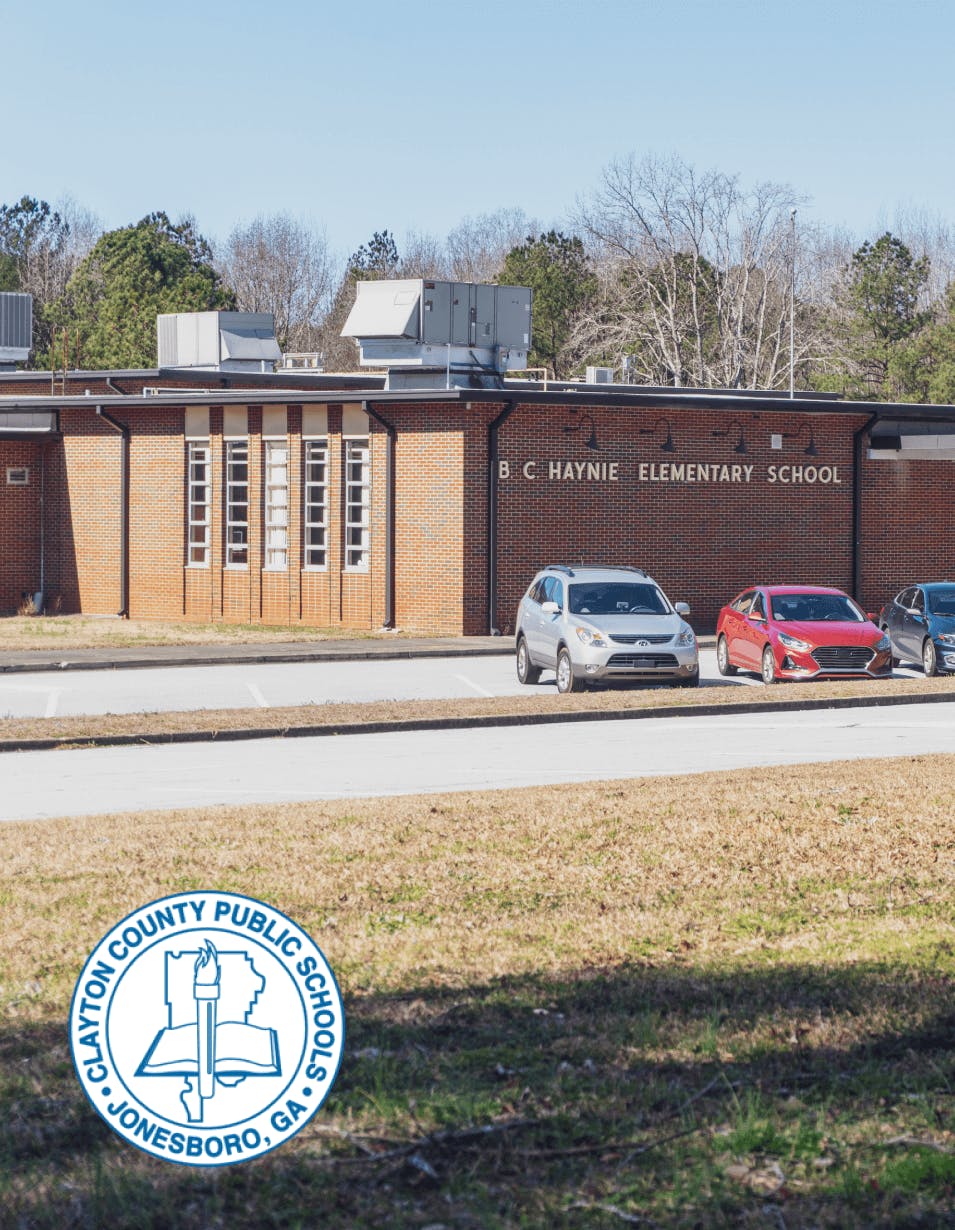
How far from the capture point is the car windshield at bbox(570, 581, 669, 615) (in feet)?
83.6

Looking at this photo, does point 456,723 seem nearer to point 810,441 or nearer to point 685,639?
point 685,639

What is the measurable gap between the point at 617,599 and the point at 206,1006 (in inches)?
837

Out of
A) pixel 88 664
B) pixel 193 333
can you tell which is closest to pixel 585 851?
pixel 88 664

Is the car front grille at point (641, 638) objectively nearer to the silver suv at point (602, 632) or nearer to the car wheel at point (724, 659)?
the silver suv at point (602, 632)

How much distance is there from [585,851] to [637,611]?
15.3 m

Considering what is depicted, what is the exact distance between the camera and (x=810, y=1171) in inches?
208

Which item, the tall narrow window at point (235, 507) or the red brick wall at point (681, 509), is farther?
the tall narrow window at point (235, 507)

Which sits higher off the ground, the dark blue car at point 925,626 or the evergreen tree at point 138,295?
the evergreen tree at point 138,295

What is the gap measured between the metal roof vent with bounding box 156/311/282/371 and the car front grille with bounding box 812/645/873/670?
1072 inches

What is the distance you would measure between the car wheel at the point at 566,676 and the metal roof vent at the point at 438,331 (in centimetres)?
1327

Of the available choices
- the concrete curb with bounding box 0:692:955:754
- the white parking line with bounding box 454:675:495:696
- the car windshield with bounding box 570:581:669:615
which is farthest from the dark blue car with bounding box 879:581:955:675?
the white parking line with bounding box 454:675:495:696

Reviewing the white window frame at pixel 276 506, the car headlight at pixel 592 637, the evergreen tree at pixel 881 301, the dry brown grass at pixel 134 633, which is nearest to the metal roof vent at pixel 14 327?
the dry brown grass at pixel 134 633

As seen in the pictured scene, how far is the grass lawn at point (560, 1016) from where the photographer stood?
5.15 m

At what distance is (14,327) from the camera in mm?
55406
